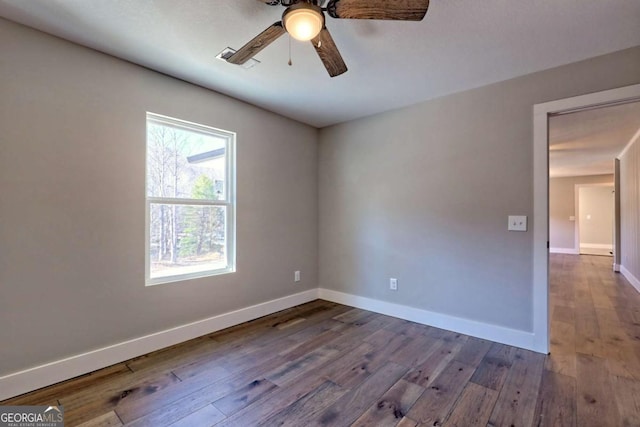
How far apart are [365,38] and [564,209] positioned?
10264mm

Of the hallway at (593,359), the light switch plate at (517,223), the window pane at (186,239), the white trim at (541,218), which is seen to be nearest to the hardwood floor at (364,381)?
the hallway at (593,359)

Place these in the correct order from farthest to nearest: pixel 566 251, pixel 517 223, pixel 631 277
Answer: pixel 566 251 < pixel 631 277 < pixel 517 223

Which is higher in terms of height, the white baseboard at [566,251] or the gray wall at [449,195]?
the gray wall at [449,195]

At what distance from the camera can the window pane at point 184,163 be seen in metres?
2.59

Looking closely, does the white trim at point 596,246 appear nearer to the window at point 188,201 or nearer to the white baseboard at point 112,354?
the white baseboard at point 112,354

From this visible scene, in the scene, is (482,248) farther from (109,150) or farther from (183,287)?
(109,150)

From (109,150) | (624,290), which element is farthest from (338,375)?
(624,290)

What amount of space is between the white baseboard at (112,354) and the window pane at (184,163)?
1236 mm

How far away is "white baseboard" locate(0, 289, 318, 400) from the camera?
1896mm

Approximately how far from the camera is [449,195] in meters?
3.02

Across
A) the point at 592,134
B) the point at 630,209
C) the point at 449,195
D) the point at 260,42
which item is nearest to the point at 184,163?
the point at 260,42

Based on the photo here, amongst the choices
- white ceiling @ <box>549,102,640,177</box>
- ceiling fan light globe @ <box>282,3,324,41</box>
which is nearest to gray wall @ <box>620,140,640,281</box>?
white ceiling @ <box>549,102,640,177</box>

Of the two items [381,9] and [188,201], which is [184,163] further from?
[381,9]

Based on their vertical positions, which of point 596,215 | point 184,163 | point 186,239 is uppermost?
point 184,163
